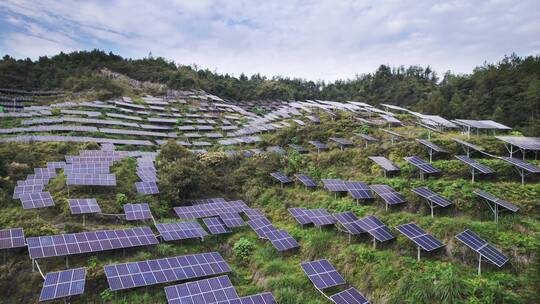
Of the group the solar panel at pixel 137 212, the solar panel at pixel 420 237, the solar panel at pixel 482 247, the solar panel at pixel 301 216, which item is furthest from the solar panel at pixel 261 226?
the solar panel at pixel 482 247

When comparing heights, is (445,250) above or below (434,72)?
below

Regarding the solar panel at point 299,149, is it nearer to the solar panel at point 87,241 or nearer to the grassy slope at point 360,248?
the grassy slope at point 360,248

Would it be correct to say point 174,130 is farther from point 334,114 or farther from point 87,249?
point 87,249

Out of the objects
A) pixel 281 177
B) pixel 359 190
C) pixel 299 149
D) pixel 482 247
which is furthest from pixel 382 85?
pixel 482 247

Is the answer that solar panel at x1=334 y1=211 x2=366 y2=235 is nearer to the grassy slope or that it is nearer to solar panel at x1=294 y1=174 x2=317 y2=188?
the grassy slope

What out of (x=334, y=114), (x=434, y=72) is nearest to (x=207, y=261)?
(x=334, y=114)

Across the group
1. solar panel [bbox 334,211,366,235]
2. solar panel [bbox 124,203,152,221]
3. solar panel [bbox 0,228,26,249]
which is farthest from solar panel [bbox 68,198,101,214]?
solar panel [bbox 334,211,366,235]
